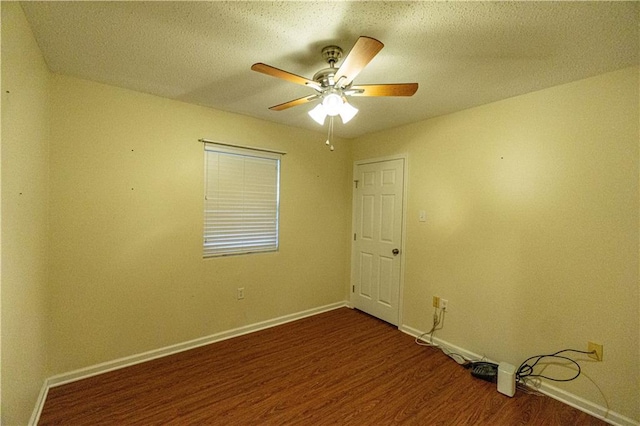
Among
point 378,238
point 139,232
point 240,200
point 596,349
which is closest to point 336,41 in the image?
point 240,200

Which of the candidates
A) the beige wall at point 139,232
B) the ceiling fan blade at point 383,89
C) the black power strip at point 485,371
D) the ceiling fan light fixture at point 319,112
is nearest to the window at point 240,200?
the beige wall at point 139,232

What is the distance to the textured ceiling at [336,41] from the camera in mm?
1389

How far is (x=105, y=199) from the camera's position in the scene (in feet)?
7.55

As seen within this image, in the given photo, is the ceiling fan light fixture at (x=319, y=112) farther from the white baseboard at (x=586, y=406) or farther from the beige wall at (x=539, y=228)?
the white baseboard at (x=586, y=406)

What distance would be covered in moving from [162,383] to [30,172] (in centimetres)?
175

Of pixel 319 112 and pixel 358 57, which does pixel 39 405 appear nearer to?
pixel 319 112

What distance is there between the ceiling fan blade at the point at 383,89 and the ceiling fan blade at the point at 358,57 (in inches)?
3.0

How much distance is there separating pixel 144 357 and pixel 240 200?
1688 millimetres

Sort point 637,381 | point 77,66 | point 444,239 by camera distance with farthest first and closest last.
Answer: point 444,239 → point 77,66 → point 637,381

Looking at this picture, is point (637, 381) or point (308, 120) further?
point (308, 120)

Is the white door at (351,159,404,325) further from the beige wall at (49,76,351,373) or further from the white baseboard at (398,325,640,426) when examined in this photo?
the white baseboard at (398,325,640,426)

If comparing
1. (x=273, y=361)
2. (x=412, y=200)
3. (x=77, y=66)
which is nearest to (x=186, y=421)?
(x=273, y=361)

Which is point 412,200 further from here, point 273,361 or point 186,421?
point 186,421

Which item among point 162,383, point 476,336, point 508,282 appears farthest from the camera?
point 476,336
